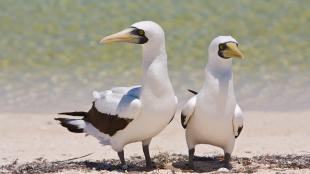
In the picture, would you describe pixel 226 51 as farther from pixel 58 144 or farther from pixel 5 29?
pixel 5 29

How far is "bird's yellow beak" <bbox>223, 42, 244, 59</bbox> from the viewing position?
670 cm

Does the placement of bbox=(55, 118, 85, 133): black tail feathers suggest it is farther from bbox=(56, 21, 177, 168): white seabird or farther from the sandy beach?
bbox=(56, 21, 177, 168): white seabird

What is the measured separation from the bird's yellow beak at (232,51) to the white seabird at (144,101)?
494 millimetres

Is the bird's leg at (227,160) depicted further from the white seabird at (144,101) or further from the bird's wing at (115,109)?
the bird's wing at (115,109)

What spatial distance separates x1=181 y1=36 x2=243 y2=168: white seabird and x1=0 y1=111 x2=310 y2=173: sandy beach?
0.37m

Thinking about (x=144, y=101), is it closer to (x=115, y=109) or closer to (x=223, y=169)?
(x=115, y=109)

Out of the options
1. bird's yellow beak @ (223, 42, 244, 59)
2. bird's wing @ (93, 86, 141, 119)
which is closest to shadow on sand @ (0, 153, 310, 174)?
bird's wing @ (93, 86, 141, 119)

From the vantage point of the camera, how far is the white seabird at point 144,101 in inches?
263

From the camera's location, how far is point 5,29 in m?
15.6

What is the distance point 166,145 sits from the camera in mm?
8977

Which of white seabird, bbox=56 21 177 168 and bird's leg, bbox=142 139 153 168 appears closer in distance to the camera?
white seabird, bbox=56 21 177 168

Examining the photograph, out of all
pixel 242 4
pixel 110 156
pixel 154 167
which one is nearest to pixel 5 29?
pixel 242 4

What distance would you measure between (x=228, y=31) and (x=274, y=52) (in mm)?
1240

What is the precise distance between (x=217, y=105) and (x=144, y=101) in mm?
569
